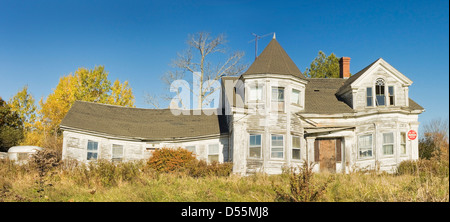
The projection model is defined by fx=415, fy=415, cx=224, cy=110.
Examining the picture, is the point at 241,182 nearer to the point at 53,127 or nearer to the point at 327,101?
the point at 327,101

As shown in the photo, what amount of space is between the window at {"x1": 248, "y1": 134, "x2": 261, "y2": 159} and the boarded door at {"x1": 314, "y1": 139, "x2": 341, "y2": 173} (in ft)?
13.5

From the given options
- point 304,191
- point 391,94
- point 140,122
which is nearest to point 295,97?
point 391,94

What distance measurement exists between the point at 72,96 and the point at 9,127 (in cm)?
799

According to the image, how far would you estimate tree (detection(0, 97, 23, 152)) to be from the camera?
43.4 metres

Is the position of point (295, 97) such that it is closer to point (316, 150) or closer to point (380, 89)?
point (316, 150)

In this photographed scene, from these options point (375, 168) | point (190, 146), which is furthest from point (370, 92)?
point (190, 146)

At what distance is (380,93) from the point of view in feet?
81.8

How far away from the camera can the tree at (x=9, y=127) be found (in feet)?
142

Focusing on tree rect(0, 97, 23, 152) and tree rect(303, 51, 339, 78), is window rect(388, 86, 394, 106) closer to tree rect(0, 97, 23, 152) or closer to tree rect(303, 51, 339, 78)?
tree rect(303, 51, 339, 78)

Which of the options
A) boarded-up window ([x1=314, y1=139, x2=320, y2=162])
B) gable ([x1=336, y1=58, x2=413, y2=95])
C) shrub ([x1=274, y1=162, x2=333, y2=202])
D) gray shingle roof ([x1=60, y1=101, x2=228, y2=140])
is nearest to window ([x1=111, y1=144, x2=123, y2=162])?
gray shingle roof ([x1=60, y1=101, x2=228, y2=140])

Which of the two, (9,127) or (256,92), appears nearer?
(256,92)

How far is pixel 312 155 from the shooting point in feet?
80.6

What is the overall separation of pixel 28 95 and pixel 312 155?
3755 cm
